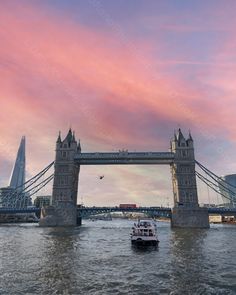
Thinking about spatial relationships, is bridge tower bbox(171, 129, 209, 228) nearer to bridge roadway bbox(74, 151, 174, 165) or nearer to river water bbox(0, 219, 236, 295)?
bridge roadway bbox(74, 151, 174, 165)

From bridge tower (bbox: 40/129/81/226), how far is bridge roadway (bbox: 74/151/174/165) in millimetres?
5658

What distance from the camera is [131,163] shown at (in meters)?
112

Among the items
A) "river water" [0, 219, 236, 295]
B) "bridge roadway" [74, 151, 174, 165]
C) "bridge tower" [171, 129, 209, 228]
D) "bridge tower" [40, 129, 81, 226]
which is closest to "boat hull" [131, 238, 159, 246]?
"river water" [0, 219, 236, 295]

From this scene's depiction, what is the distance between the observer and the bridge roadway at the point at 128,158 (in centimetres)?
10950

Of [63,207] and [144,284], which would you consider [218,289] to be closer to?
[144,284]

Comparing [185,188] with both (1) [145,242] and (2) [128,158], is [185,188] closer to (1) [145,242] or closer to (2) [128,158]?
(2) [128,158]

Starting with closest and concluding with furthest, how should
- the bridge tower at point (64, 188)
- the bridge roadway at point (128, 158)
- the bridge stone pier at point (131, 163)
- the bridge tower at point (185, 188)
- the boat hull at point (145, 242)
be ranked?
1. the boat hull at point (145, 242)
2. the bridge tower at point (185, 188)
3. the bridge stone pier at point (131, 163)
4. the bridge tower at point (64, 188)
5. the bridge roadway at point (128, 158)

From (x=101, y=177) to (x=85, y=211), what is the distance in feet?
51.0

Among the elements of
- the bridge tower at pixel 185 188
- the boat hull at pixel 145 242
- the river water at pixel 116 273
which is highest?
the bridge tower at pixel 185 188

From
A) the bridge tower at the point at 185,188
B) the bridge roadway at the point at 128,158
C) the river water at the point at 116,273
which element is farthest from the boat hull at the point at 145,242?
the bridge roadway at the point at 128,158

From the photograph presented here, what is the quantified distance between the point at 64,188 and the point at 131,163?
2676 cm

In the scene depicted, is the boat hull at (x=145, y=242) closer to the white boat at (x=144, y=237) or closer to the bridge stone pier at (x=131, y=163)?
the white boat at (x=144, y=237)

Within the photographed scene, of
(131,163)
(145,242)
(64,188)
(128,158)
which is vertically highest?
(128,158)

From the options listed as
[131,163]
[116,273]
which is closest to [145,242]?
[116,273]
